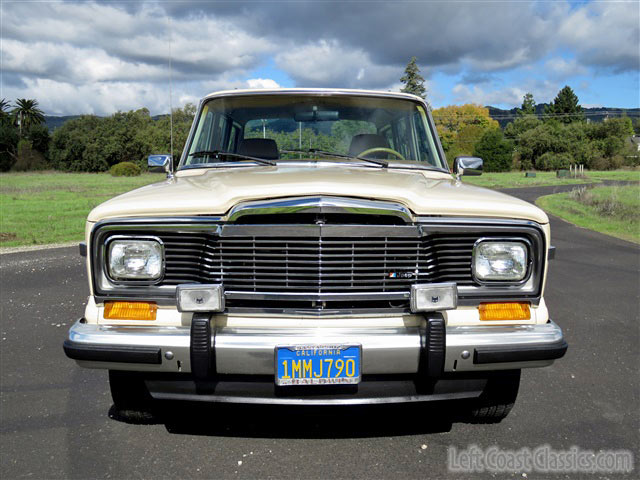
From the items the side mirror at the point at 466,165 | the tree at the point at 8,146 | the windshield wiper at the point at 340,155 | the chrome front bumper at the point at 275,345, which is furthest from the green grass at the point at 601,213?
the tree at the point at 8,146

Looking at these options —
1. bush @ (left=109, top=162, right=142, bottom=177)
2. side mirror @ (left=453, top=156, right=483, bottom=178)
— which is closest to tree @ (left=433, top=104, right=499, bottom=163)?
bush @ (left=109, top=162, right=142, bottom=177)

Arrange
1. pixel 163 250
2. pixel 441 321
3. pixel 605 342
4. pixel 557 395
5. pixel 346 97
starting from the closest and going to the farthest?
pixel 441 321
pixel 163 250
pixel 557 395
pixel 346 97
pixel 605 342

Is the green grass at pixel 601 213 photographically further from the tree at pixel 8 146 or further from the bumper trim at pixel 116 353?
the tree at pixel 8 146

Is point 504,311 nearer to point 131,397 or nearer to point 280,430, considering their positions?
point 280,430

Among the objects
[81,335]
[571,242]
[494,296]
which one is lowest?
[571,242]

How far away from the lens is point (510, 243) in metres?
2.59

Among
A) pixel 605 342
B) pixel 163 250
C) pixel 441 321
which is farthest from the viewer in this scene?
pixel 605 342

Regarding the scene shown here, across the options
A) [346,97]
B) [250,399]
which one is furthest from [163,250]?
[346,97]

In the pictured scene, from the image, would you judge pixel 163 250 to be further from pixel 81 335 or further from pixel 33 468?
pixel 33 468

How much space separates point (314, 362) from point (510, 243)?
1.10 m

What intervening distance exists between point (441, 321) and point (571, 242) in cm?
898

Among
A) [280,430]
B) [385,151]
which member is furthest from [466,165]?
[280,430]

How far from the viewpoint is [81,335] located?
8.08 ft

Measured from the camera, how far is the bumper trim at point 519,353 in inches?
95.0
